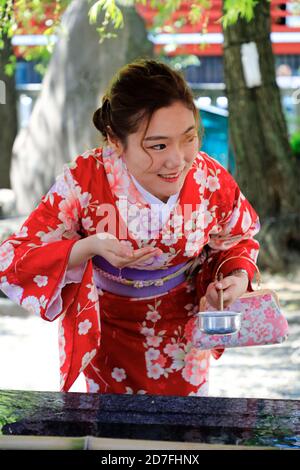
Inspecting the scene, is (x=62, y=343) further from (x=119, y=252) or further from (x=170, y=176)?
(x=170, y=176)

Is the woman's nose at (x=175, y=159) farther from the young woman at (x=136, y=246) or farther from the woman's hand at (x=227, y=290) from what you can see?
the woman's hand at (x=227, y=290)

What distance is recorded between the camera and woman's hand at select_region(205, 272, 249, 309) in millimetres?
2666

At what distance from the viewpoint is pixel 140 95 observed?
2.51 m

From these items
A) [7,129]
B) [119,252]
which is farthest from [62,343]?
[7,129]

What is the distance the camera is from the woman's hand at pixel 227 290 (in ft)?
8.75

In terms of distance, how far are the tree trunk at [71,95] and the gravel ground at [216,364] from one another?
3103 mm

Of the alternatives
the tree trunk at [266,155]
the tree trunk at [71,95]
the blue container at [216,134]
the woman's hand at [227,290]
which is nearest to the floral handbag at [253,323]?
the woman's hand at [227,290]

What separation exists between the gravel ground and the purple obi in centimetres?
224

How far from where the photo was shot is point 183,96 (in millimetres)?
2525

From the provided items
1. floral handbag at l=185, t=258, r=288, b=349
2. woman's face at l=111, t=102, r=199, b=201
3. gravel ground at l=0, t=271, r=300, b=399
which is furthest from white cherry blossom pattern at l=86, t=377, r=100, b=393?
gravel ground at l=0, t=271, r=300, b=399

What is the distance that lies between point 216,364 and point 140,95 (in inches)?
141

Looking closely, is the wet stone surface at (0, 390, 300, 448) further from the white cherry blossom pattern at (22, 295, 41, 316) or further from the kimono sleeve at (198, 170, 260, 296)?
the kimono sleeve at (198, 170, 260, 296)
